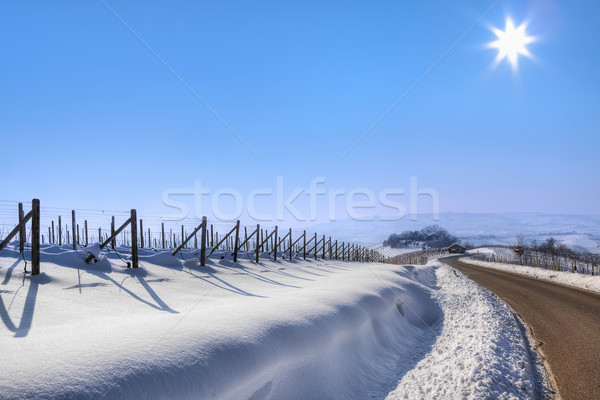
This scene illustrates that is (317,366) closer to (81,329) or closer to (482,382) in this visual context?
(482,382)

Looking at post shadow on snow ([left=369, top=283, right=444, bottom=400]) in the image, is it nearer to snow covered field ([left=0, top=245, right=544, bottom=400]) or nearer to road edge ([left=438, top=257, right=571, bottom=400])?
snow covered field ([left=0, top=245, right=544, bottom=400])

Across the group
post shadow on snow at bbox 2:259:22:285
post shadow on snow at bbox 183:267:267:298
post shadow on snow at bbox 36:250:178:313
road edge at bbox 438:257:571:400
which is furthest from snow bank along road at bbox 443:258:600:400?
post shadow on snow at bbox 2:259:22:285

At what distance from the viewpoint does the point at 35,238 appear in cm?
780

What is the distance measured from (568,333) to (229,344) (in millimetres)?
8014

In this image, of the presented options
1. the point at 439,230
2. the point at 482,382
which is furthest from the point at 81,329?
the point at 439,230

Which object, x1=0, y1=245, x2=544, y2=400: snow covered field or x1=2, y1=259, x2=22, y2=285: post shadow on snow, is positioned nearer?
x1=0, y1=245, x2=544, y2=400: snow covered field

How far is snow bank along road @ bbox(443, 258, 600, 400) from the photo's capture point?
16.2 ft

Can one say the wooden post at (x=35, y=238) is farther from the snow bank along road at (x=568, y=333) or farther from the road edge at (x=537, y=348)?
the snow bank along road at (x=568, y=333)

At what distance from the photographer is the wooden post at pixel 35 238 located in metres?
7.51

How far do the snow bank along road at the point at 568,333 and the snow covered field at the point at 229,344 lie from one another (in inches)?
16.6

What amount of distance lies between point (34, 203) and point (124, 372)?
7.64m

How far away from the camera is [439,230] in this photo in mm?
138375

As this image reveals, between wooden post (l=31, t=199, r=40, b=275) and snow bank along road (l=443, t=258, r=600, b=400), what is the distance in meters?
10.3

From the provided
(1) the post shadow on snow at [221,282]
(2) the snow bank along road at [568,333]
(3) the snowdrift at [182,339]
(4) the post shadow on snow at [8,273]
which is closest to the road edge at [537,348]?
(2) the snow bank along road at [568,333]
